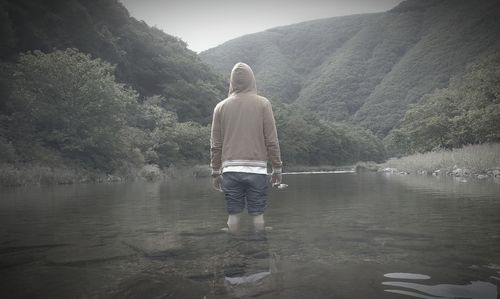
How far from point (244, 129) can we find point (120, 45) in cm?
6614

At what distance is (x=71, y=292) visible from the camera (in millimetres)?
3264

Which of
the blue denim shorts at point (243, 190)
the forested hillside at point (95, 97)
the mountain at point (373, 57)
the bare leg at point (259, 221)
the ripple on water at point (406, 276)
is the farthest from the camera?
the mountain at point (373, 57)

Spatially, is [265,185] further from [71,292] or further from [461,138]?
[461,138]

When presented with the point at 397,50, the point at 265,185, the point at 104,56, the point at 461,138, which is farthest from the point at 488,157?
the point at 397,50

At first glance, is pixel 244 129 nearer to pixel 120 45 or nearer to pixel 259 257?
pixel 259 257

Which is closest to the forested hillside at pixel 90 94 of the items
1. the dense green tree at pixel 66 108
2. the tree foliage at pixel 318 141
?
the dense green tree at pixel 66 108

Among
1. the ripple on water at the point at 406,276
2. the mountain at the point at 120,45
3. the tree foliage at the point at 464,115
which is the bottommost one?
the ripple on water at the point at 406,276

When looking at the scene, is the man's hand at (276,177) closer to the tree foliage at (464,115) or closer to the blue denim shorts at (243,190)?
the blue denim shorts at (243,190)

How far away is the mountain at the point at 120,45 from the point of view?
1823 inches

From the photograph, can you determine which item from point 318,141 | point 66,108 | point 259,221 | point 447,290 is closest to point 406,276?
point 447,290

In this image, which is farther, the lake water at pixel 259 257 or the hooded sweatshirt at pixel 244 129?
the hooded sweatshirt at pixel 244 129

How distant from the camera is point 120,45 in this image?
66562 millimetres

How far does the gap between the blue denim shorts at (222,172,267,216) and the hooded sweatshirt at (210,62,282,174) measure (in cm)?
15

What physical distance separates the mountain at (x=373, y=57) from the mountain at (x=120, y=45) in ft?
127
